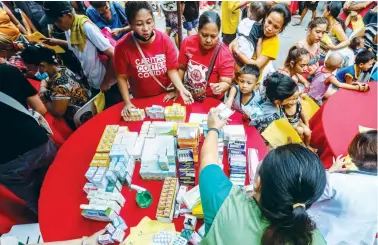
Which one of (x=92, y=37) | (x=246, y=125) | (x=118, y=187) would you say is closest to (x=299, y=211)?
(x=118, y=187)

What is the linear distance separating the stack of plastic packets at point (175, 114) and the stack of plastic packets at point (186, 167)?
0.57m

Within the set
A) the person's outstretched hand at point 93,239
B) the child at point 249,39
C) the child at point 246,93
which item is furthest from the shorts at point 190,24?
the person's outstretched hand at point 93,239

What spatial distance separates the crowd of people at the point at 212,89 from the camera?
1126 millimetres

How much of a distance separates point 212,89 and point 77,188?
4.98 feet

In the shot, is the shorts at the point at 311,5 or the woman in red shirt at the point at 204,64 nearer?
the woman in red shirt at the point at 204,64

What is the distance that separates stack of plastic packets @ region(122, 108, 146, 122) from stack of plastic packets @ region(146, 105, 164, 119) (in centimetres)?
6

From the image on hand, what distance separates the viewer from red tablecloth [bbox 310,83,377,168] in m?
2.51

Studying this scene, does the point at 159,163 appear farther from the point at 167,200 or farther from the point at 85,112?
the point at 85,112

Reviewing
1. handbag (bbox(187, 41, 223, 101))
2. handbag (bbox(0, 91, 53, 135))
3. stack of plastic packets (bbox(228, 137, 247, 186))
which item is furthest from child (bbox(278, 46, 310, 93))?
handbag (bbox(0, 91, 53, 135))

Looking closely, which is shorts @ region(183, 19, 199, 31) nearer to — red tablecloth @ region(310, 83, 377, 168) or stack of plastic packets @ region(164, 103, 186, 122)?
red tablecloth @ region(310, 83, 377, 168)

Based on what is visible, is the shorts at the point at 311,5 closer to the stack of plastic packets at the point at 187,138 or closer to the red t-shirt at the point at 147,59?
the red t-shirt at the point at 147,59

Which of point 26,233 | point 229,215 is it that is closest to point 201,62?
point 229,215

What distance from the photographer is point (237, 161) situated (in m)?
2.00

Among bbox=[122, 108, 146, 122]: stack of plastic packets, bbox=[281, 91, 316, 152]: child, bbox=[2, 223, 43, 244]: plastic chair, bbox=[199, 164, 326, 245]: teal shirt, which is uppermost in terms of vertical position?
bbox=[199, 164, 326, 245]: teal shirt
